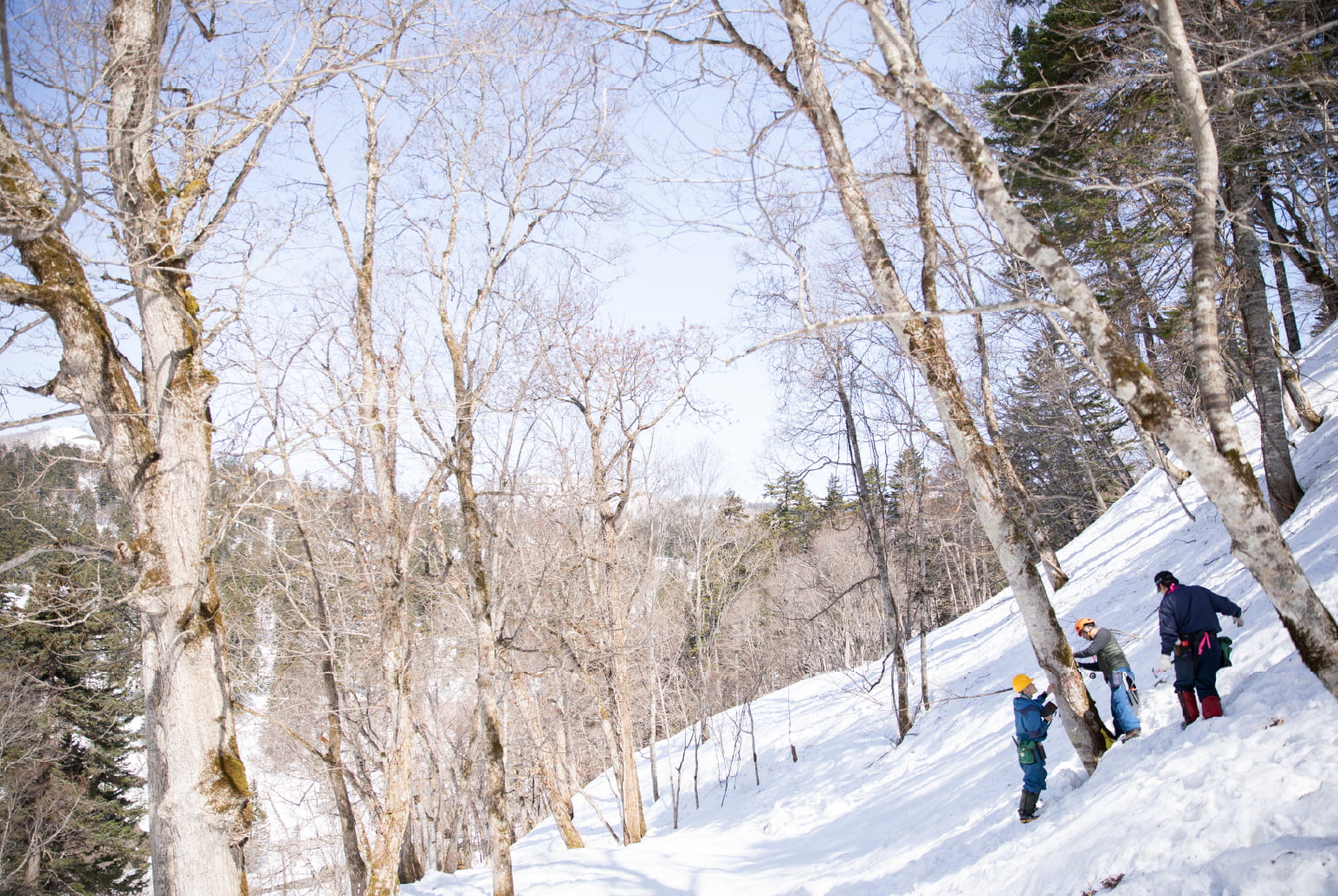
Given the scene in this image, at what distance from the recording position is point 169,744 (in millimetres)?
3619

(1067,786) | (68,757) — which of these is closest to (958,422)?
(1067,786)

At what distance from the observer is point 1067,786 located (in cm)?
580

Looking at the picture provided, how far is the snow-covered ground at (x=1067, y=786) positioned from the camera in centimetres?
369

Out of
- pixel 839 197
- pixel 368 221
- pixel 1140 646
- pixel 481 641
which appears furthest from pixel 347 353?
pixel 1140 646

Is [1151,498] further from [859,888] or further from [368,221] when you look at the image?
[368,221]

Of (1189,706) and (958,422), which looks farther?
(1189,706)

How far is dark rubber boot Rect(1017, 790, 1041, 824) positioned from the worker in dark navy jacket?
55.7 inches

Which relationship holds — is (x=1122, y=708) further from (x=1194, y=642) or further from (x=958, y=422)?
(x=958, y=422)

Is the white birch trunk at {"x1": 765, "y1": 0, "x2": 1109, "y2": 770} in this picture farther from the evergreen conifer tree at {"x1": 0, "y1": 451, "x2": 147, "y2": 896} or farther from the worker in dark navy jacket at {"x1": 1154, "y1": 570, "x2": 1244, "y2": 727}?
the evergreen conifer tree at {"x1": 0, "y1": 451, "x2": 147, "y2": 896}

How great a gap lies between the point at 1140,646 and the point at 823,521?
26525 mm

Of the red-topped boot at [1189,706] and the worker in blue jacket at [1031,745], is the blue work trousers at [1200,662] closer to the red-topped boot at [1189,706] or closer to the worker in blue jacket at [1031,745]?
the red-topped boot at [1189,706]

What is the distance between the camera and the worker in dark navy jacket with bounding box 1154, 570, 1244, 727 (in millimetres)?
5227

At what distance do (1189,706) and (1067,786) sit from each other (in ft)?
4.05

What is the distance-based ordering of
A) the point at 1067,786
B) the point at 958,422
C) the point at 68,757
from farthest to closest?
the point at 68,757
the point at 1067,786
the point at 958,422
